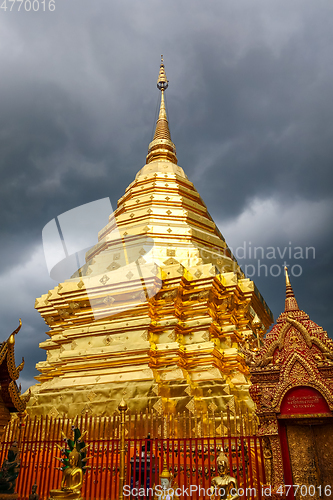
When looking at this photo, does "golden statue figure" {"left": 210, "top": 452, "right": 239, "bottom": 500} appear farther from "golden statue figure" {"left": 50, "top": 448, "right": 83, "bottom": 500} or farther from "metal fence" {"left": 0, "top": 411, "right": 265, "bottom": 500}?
"golden statue figure" {"left": 50, "top": 448, "right": 83, "bottom": 500}

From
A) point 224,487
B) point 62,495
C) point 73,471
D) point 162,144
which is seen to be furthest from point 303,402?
point 162,144

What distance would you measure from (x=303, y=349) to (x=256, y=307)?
23.3 feet

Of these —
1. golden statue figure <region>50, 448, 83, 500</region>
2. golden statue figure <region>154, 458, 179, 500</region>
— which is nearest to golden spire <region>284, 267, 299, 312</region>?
golden statue figure <region>154, 458, 179, 500</region>

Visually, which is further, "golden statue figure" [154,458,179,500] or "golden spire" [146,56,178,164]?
"golden spire" [146,56,178,164]

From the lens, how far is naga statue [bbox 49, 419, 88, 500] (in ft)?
18.1

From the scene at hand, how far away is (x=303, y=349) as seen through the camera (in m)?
5.75

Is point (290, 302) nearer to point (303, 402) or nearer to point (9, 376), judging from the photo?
point (303, 402)

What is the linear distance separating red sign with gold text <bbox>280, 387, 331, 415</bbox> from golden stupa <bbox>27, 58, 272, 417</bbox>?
300 centimetres

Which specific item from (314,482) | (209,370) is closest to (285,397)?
(314,482)

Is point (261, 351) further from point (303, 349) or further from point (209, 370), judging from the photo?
point (209, 370)

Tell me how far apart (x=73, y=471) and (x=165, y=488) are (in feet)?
4.48

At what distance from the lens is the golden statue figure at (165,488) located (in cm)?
543

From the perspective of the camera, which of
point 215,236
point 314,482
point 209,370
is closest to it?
point 314,482

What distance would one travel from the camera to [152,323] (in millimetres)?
10086
